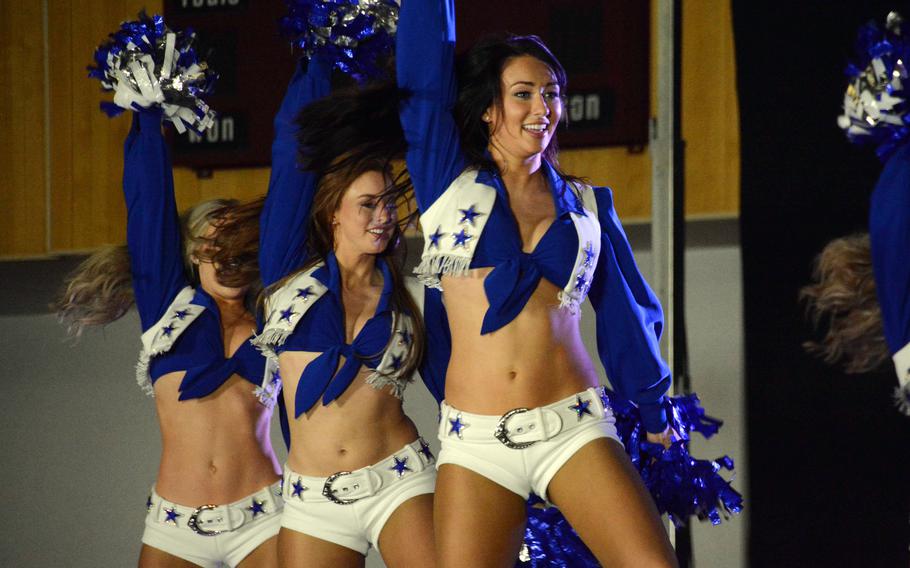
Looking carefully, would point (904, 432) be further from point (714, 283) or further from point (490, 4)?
point (490, 4)

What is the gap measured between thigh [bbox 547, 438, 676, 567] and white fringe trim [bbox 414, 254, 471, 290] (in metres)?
0.40

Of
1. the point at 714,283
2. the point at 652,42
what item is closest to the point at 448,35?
the point at 652,42

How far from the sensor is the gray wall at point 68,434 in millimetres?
5707

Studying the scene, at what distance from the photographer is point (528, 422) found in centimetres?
239

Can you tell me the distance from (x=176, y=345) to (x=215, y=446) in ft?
0.93

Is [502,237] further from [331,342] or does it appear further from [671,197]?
[671,197]

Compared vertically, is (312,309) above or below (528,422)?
above

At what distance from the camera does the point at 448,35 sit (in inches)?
101

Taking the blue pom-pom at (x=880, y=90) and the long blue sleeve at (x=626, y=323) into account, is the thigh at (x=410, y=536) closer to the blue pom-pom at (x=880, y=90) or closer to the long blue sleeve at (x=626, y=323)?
the long blue sleeve at (x=626, y=323)

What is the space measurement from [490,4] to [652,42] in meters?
0.61

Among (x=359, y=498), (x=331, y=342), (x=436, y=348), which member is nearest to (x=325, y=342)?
(x=331, y=342)

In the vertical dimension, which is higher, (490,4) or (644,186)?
(490,4)

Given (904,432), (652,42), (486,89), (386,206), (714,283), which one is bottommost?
(904,432)

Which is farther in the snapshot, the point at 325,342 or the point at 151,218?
the point at 151,218
